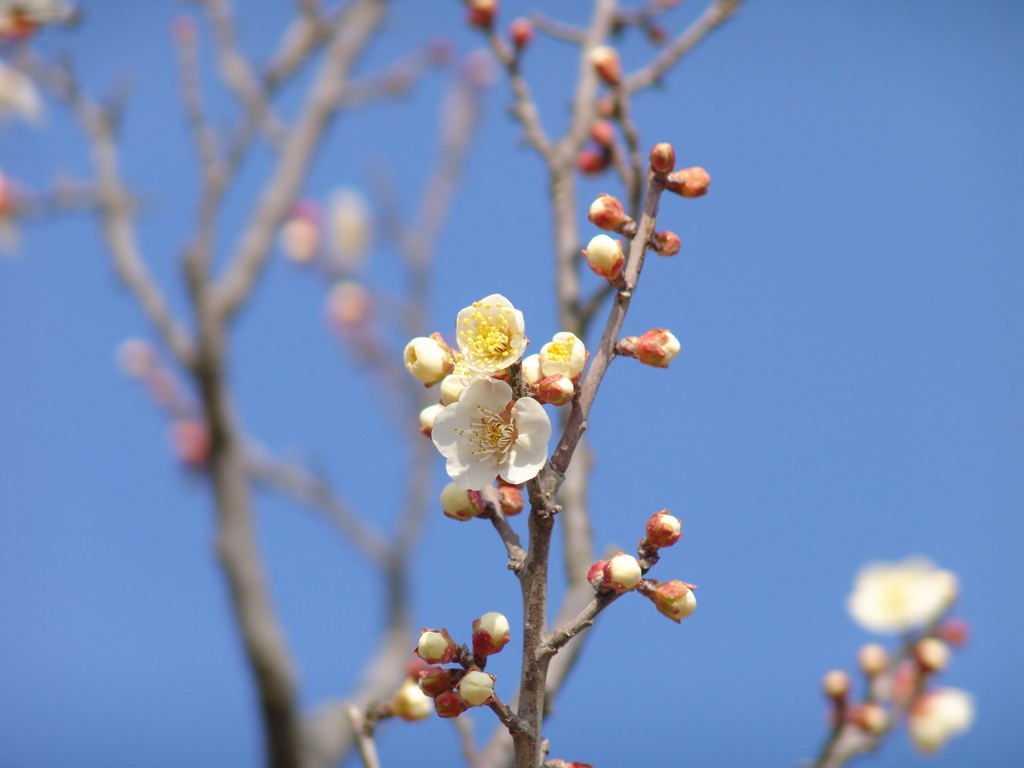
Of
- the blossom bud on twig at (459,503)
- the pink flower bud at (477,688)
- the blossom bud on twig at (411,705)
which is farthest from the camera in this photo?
the blossom bud on twig at (411,705)

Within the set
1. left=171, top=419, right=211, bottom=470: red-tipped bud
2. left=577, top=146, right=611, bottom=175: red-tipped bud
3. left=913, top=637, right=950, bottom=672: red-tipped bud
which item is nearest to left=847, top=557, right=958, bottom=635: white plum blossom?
left=913, top=637, right=950, bottom=672: red-tipped bud

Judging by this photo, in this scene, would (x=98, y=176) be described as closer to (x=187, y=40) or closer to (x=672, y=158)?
(x=187, y=40)

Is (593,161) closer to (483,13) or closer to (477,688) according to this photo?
(483,13)

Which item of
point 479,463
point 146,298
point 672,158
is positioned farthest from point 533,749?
point 146,298

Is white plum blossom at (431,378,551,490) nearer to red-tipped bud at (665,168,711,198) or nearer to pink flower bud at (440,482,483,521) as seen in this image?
pink flower bud at (440,482,483,521)

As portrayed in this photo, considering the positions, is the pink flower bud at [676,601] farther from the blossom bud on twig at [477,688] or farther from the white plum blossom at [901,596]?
the white plum blossom at [901,596]

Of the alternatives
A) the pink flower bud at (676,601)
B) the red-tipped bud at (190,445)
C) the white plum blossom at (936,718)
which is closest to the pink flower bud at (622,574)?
the pink flower bud at (676,601)
